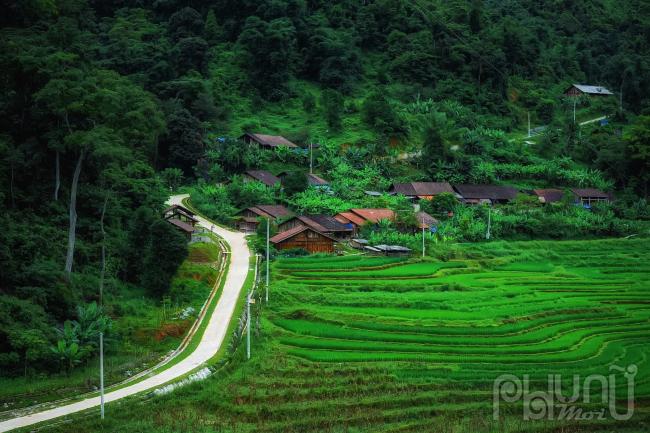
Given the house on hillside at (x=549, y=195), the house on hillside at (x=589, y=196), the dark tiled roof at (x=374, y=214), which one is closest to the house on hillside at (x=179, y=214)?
the dark tiled roof at (x=374, y=214)

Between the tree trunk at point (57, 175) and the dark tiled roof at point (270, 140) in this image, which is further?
the dark tiled roof at point (270, 140)

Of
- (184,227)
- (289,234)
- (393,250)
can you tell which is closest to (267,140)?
(289,234)

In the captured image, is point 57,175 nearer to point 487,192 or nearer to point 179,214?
point 179,214

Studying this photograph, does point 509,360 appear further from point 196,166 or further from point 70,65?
point 196,166

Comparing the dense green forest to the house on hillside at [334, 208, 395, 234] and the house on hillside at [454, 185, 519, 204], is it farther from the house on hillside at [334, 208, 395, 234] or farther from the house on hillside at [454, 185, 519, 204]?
the house on hillside at [334, 208, 395, 234]

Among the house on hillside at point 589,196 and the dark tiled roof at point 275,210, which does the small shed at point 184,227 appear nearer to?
the dark tiled roof at point 275,210

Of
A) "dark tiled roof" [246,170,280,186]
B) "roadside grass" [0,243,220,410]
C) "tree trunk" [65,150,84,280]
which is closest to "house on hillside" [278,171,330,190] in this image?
"dark tiled roof" [246,170,280,186]

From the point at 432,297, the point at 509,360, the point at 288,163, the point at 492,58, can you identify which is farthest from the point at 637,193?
the point at 509,360
